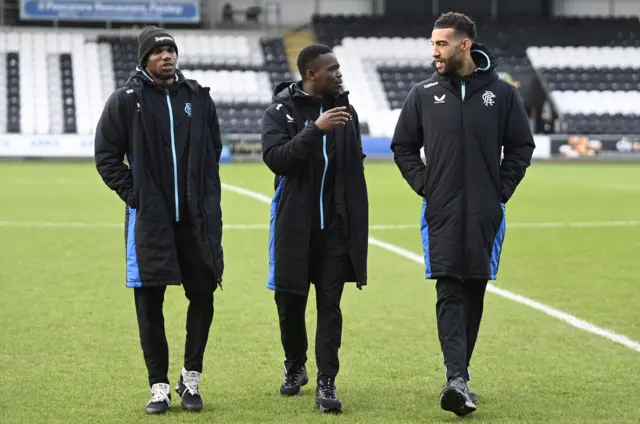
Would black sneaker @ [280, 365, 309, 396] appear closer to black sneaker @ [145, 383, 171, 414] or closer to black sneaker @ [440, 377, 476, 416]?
black sneaker @ [145, 383, 171, 414]

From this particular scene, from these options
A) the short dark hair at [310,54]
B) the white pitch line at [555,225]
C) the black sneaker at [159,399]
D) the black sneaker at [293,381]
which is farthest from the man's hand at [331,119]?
the white pitch line at [555,225]

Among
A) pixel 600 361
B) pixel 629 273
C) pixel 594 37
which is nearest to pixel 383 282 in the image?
pixel 629 273

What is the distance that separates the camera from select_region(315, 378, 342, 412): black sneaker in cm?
622

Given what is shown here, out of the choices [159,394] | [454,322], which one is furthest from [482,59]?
[159,394]

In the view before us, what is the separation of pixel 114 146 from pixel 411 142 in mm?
1568

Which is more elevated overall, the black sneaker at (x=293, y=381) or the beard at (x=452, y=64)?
the beard at (x=452, y=64)

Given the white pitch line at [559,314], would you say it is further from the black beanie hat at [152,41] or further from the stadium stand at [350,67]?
the stadium stand at [350,67]

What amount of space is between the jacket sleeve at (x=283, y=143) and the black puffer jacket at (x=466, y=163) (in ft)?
1.87

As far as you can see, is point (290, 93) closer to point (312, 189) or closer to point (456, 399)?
point (312, 189)

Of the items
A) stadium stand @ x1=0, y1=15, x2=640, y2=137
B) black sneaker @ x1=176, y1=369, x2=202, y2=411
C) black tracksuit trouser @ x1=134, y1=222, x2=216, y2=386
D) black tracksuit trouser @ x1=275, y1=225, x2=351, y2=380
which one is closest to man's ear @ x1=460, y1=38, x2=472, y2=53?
black tracksuit trouser @ x1=275, y1=225, x2=351, y2=380

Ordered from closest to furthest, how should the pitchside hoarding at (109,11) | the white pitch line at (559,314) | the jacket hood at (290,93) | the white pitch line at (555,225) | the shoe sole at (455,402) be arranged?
the shoe sole at (455,402) → the jacket hood at (290,93) → the white pitch line at (559,314) → the white pitch line at (555,225) → the pitchside hoarding at (109,11)

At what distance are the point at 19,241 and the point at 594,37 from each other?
38.1 meters

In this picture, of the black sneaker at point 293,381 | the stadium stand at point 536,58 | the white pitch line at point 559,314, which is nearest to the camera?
the black sneaker at point 293,381

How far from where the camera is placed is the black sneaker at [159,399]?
6.20 metres
